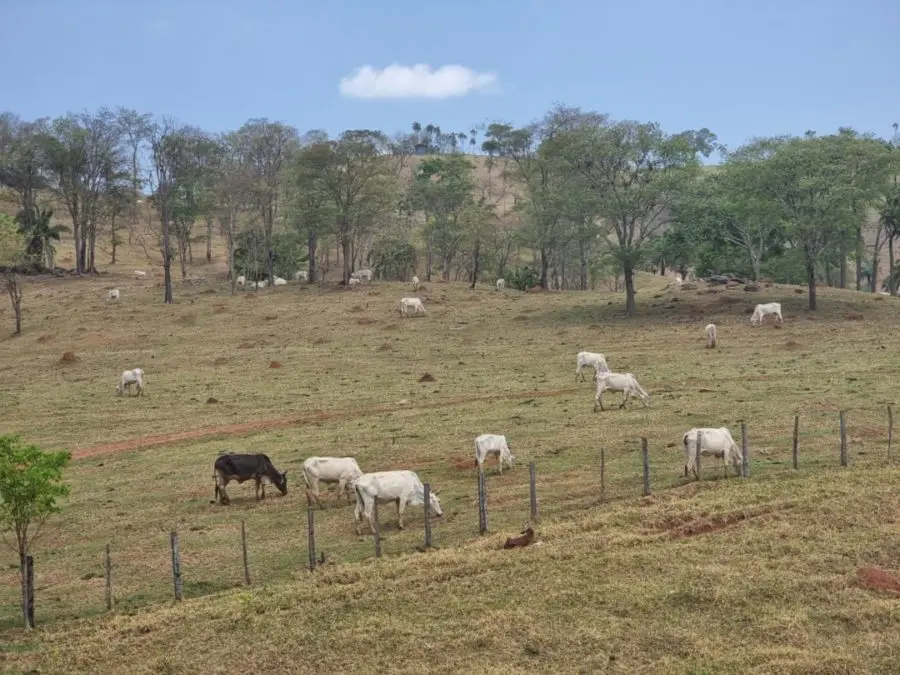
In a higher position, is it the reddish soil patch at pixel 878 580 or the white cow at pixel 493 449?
the white cow at pixel 493 449

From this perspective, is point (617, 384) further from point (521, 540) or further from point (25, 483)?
point (25, 483)

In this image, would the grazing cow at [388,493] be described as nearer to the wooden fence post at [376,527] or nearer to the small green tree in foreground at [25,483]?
the wooden fence post at [376,527]

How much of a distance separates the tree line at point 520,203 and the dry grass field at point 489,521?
11582 millimetres

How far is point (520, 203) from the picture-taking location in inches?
3182

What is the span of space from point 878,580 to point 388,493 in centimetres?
990

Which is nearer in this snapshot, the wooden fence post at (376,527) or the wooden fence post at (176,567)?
the wooden fence post at (176,567)

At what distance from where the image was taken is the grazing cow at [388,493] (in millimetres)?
19391

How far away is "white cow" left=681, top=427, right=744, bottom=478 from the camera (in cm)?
2134

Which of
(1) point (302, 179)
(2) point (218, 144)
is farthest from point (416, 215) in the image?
(1) point (302, 179)

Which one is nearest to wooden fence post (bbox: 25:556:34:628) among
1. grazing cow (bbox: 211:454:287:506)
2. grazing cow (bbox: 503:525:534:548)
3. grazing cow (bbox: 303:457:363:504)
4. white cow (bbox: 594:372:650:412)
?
grazing cow (bbox: 211:454:287:506)

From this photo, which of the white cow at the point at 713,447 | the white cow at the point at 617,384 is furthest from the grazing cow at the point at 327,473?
the white cow at the point at 617,384

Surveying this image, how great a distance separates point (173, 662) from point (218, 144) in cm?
7741

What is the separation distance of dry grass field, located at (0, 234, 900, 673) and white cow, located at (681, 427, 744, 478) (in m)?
0.63

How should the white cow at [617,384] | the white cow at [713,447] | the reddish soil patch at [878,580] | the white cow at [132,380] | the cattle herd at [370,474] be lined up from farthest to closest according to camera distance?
1. the white cow at [132,380]
2. the white cow at [617,384]
3. the white cow at [713,447]
4. the cattle herd at [370,474]
5. the reddish soil patch at [878,580]
